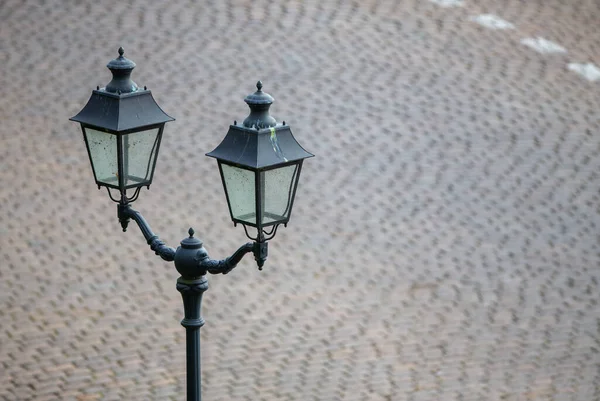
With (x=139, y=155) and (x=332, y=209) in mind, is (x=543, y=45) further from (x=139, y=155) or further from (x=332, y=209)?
(x=139, y=155)

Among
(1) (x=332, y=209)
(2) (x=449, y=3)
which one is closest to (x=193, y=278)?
(1) (x=332, y=209)

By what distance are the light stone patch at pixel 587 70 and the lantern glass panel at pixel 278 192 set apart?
34.5ft

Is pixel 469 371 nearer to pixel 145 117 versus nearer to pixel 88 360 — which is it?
pixel 88 360

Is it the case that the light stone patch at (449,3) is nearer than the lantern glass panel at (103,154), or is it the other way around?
the lantern glass panel at (103,154)

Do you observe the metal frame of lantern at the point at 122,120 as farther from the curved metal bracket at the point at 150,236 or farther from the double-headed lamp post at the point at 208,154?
the curved metal bracket at the point at 150,236

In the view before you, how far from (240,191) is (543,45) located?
36.8ft

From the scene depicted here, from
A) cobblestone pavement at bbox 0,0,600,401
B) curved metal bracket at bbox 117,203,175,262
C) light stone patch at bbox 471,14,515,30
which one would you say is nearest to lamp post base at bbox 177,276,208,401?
curved metal bracket at bbox 117,203,175,262

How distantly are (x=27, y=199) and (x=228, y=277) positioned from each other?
2587 mm

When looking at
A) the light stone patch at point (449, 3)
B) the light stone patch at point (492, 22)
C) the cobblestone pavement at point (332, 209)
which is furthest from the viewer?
the light stone patch at point (449, 3)

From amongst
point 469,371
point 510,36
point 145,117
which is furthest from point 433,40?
point 145,117

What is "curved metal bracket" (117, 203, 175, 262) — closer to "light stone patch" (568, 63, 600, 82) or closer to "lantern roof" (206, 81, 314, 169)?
"lantern roof" (206, 81, 314, 169)

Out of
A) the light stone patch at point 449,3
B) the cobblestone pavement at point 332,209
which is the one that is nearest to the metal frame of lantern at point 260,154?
the cobblestone pavement at point 332,209

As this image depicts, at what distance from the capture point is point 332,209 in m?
12.2

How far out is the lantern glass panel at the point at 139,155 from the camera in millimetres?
6094
